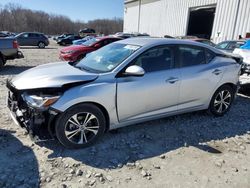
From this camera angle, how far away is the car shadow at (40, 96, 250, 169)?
3.23 metres

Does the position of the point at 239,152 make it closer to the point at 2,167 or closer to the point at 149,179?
the point at 149,179

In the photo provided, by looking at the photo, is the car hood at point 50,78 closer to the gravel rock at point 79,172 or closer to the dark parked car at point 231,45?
the gravel rock at point 79,172

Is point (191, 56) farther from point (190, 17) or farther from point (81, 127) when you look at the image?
point (190, 17)

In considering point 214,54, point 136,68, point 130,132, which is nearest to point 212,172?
point 130,132

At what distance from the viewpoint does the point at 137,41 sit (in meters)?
4.08

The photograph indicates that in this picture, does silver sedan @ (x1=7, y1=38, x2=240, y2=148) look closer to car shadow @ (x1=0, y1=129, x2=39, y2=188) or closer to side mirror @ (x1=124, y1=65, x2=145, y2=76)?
side mirror @ (x1=124, y1=65, x2=145, y2=76)

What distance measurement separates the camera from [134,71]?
3312 mm

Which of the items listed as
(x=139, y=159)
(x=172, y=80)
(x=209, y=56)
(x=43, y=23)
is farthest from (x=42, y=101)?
(x=43, y=23)

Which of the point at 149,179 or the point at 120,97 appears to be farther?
the point at 120,97

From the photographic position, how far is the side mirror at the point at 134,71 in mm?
3305

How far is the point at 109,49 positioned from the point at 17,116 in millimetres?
1951

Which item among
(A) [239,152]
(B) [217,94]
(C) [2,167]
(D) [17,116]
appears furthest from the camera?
(B) [217,94]

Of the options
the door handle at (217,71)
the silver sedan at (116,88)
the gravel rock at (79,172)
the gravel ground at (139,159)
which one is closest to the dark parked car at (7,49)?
the gravel ground at (139,159)

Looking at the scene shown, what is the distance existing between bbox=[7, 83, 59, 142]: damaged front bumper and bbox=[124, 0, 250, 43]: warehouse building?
16.7 metres
